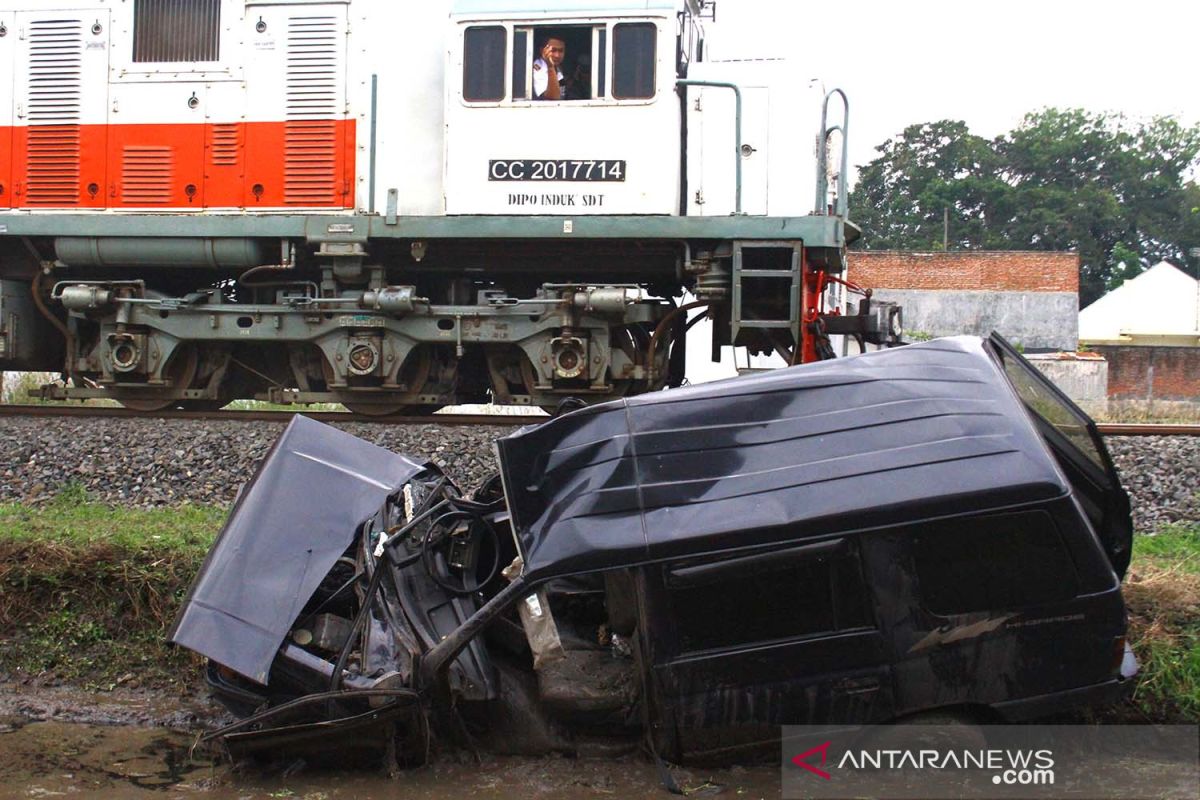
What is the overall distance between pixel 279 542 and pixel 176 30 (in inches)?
276

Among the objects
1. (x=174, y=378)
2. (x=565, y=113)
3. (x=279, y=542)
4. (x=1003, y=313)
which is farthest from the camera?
(x=1003, y=313)

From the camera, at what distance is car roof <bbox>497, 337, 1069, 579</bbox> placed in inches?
149

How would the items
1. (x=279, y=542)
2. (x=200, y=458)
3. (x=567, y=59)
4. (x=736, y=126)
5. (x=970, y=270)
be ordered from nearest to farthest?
(x=279, y=542), (x=200, y=458), (x=736, y=126), (x=567, y=59), (x=970, y=270)

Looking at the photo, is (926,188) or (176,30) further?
(926,188)

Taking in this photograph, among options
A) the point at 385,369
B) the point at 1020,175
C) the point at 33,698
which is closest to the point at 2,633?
the point at 33,698

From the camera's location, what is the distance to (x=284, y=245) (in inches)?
378

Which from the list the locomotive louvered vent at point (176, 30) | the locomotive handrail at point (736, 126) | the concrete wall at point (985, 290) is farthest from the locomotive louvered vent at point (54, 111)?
the concrete wall at point (985, 290)

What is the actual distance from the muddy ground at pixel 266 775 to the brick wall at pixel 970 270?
97.7 ft

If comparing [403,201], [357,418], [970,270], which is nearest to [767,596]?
[357,418]

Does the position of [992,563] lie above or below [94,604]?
above

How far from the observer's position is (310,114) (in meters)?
9.83

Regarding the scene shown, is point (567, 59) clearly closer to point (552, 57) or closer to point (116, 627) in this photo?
point (552, 57)

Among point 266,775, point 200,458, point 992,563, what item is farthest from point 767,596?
point 200,458

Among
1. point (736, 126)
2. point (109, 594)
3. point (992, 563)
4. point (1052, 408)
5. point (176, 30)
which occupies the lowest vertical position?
point (109, 594)
